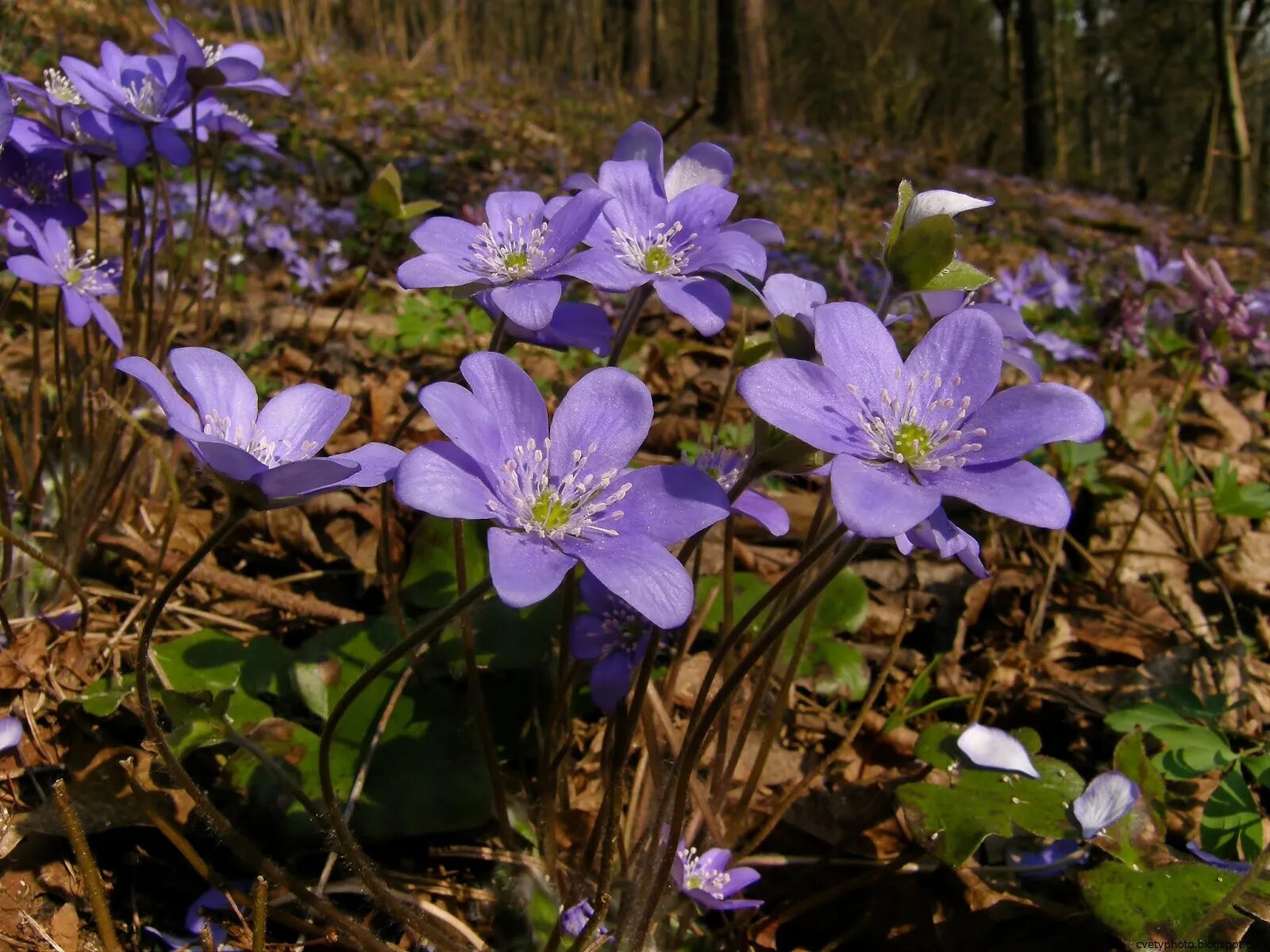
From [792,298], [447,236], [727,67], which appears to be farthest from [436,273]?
[727,67]

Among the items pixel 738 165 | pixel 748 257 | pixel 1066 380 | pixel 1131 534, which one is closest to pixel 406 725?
pixel 748 257

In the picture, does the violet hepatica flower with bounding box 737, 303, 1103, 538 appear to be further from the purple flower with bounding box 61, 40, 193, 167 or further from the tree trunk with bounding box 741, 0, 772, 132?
the tree trunk with bounding box 741, 0, 772, 132

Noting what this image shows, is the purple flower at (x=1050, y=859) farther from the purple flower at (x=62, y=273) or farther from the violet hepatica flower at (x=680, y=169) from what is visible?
the purple flower at (x=62, y=273)

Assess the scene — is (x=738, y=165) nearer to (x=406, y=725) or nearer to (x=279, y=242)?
(x=279, y=242)

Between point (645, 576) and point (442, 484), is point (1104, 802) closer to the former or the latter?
point (645, 576)

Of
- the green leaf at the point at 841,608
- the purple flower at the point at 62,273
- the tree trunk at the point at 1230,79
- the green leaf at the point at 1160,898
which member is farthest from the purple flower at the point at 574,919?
the tree trunk at the point at 1230,79

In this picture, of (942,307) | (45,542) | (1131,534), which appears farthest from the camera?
(1131,534)

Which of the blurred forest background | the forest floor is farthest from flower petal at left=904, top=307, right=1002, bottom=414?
the blurred forest background
